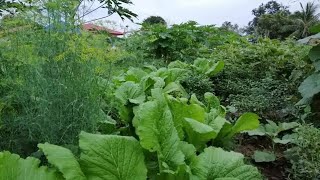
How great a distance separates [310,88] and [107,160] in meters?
2.39

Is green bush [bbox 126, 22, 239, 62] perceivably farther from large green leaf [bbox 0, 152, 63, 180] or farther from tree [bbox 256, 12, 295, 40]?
tree [bbox 256, 12, 295, 40]

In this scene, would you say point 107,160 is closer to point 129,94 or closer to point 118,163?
point 118,163

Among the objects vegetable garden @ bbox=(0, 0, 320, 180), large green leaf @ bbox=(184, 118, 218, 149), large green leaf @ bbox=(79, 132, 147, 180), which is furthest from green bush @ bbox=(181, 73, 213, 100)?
large green leaf @ bbox=(79, 132, 147, 180)

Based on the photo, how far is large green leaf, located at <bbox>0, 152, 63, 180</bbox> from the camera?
1.81 metres

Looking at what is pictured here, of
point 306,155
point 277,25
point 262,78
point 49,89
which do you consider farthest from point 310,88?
point 277,25

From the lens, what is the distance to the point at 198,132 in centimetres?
245

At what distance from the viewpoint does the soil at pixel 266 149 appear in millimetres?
3053

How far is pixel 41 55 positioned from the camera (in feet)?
Result: 8.15

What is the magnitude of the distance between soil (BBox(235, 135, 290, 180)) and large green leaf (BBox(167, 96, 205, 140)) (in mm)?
772

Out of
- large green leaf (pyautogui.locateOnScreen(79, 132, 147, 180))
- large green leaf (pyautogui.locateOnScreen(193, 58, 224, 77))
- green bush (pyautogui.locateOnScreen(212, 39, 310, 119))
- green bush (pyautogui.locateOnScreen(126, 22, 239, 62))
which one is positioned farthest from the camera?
green bush (pyautogui.locateOnScreen(126, 22, 239, 62))

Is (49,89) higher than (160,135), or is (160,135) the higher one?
(49,89)

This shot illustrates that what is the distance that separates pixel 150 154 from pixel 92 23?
3.62 ft

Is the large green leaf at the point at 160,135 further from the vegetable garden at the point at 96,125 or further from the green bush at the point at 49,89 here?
the green bush at the point at 49,89

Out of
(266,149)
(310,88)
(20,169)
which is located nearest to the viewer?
(20,169)
